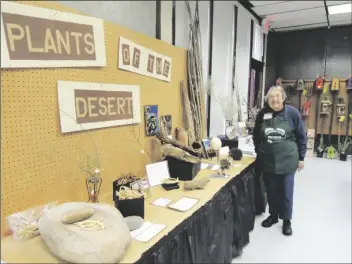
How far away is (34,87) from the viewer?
1217mm

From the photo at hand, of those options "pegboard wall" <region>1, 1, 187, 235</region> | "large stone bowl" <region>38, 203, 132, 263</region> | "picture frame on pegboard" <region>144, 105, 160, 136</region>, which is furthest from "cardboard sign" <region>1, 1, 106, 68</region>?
"large stone bowl" <region>38, 203, 132, 263</region>

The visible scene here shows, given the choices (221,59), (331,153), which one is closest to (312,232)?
(221,59)

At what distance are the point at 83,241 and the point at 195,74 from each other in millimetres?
2072

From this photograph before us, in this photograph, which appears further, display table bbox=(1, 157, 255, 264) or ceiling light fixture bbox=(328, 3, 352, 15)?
ceiling light fixture bbox=(328, 3, 352, 15)

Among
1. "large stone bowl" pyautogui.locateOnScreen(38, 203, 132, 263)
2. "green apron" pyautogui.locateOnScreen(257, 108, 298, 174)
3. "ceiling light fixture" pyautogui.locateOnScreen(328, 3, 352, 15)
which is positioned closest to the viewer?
"large stone bowl" pyautogui.locateOnScreen(38, 203, 132, 263)

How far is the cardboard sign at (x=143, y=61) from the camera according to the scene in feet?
5.66

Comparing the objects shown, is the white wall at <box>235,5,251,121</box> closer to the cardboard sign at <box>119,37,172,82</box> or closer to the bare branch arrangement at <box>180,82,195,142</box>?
the bare branch arrangement at <box>180,82,195,142</box>

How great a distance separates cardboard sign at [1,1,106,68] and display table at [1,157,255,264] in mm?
778

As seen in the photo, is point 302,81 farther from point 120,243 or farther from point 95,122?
point 120,243

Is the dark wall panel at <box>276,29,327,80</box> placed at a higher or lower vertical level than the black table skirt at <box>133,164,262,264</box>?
higher

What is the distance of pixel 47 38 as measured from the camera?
1.23 metres

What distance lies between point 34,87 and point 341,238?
296 centimetres

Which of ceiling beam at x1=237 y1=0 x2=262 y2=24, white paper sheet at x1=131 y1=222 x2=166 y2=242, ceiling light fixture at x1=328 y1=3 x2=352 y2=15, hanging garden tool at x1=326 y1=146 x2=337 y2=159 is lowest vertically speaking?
hanging garden tool at x1=326 y1=146 x2=337 y2=159

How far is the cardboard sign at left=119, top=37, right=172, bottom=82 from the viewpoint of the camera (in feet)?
5.66
